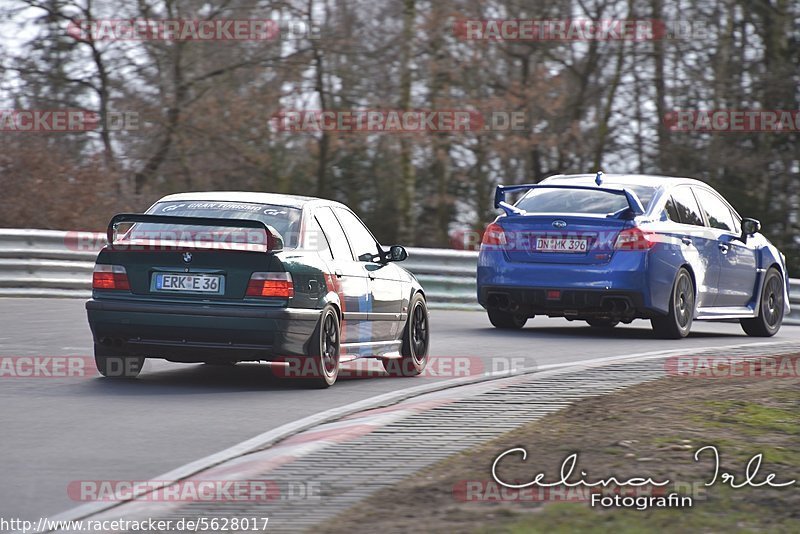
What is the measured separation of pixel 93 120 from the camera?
3000 centimetres

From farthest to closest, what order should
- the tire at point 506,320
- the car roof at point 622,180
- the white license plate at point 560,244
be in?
1. the tire at point 506,320
2. the car roof at point 622,180
3. the white license plate at point 560,244

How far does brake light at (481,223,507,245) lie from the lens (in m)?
15.2

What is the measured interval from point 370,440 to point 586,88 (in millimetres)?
25706

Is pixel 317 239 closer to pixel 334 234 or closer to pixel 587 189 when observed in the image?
pixel 334 234

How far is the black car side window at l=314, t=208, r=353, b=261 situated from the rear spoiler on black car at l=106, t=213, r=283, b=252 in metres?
0.70

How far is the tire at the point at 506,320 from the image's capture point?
16.1 metres

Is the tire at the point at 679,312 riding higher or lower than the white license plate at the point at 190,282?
lower

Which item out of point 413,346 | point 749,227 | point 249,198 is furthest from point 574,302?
point 249,198

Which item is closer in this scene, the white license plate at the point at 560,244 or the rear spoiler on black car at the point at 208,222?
the rear spoiler on black car at the point at 208,222

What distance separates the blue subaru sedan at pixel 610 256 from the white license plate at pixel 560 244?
0.01 metres

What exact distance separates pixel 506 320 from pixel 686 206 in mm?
2333

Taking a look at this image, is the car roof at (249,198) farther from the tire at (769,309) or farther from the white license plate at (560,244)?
the tire at (769,309)

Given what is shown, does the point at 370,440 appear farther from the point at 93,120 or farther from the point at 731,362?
the point at 93,120

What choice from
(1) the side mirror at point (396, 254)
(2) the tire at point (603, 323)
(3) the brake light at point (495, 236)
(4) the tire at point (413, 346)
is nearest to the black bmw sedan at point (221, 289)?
(1) the side mirror at point (396, 254)
